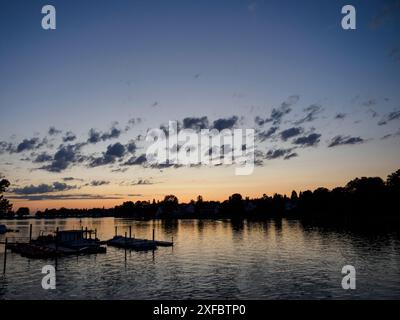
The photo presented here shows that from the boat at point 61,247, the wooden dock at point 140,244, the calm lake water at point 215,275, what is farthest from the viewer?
the wooden dock at point 140,244

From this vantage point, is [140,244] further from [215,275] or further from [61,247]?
[215,275]

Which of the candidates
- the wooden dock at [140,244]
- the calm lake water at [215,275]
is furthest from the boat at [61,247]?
the wooden dock at [140,244]

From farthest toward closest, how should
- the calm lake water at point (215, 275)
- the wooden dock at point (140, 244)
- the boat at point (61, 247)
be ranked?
the wooden dock at point (140, 244) → the boat at point (61, 247) → the calm lake water at point (215, 275)

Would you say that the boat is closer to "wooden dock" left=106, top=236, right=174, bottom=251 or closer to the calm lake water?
the calm lake water

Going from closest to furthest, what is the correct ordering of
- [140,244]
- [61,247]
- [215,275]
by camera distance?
[215,275] < [61,247] < [140,244]

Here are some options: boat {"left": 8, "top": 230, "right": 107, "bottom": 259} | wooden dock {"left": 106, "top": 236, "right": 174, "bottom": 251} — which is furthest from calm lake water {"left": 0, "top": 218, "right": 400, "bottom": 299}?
boat {"left": 8, "top": 230, "right": 107, "bottom": 259}

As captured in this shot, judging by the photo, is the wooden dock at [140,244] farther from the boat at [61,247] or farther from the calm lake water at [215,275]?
the boat at [61,247]

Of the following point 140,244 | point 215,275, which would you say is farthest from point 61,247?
point 215,275

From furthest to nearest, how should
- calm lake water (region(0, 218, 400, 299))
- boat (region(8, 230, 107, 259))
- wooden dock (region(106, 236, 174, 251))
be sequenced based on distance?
wooden dock (region(106, 236, 174, 251)), boat (region(8, 230, 107, 259)), calm lake water (region(0, 218, 400, 299))

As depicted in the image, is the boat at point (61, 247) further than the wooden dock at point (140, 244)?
No
